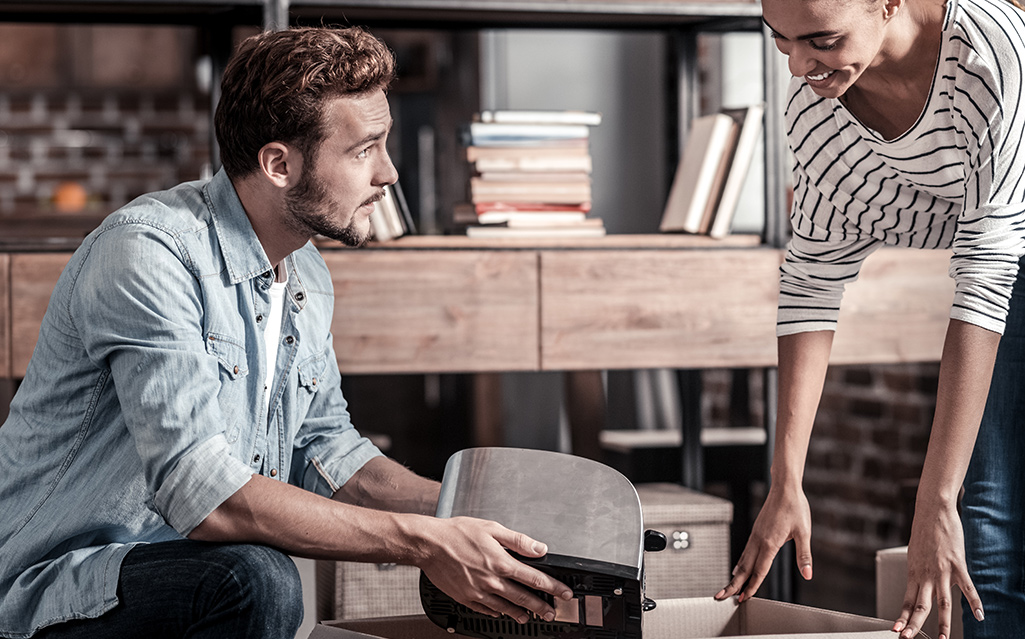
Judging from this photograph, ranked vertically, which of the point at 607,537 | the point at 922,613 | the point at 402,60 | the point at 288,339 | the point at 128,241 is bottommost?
the point at 922,613

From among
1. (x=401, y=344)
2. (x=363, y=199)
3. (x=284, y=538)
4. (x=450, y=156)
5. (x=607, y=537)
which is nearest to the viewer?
(x=607, y=537)

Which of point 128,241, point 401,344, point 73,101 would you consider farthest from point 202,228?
point 73,101

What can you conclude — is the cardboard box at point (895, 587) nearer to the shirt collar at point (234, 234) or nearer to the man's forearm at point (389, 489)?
the man's forearm at point (389, 489)

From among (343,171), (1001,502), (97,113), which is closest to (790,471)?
(1001,502)

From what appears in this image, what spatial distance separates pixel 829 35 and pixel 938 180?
269 millimetres

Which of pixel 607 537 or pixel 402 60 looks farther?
pixel 402 60

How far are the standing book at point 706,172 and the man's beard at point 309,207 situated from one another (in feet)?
3.10

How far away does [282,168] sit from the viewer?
1251 mm

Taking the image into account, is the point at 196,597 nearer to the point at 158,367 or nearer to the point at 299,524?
the point at 299,524

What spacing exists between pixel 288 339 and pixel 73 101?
4343 millimetres

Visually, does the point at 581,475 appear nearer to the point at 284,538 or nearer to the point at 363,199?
the point at 284,538

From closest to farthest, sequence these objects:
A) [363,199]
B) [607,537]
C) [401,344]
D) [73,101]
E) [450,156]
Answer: [607,537] < [363,199] < [401,344] < [450,156] < [73,101]

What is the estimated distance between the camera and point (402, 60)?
4.85 meters

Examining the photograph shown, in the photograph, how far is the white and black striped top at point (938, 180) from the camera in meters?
1.10
